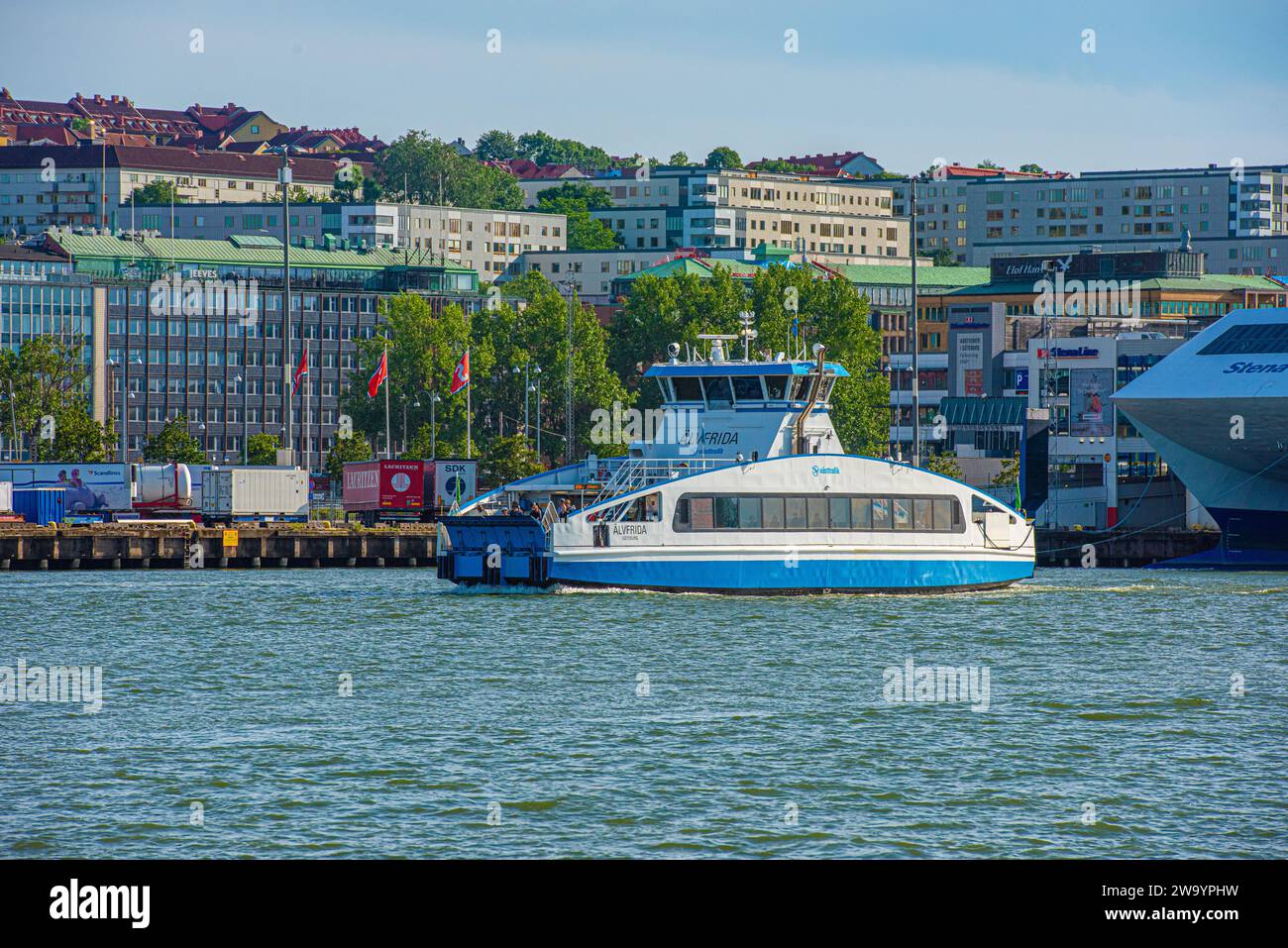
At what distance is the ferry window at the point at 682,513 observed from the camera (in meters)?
58.6

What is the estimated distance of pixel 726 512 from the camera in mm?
59000

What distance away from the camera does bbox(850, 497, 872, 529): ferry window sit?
6038 cm

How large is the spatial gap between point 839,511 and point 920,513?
304 centimetres

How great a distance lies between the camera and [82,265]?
545 feet

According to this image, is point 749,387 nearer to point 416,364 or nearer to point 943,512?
point 943,512

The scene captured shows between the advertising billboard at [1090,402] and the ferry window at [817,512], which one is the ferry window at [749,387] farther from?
the advertising billboard at [1090,402]

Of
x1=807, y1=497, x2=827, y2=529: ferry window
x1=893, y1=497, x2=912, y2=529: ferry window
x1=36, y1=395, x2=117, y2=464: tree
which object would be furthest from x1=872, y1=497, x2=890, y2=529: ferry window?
x1=36, y1=395, x2=117, y2=464: tree

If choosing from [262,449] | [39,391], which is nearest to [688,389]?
[262,449]

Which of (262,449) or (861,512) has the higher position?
(262,449)

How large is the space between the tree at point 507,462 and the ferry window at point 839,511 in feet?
190

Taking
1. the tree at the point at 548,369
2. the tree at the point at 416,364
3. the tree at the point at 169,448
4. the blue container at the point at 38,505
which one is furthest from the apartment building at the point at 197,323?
the blue container at the point at 38,505

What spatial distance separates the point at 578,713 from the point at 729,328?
389 ft

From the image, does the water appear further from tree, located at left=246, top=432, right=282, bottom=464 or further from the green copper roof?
the green copper roof

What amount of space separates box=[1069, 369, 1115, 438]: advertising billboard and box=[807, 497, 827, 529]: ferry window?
185 ft
